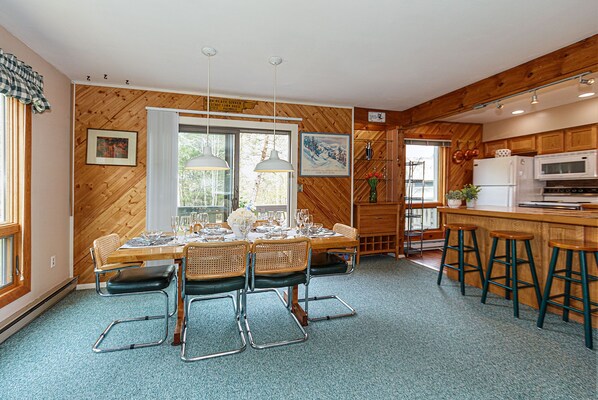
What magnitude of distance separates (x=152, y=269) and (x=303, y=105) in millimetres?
3261

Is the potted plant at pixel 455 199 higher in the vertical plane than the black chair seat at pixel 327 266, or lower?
higher

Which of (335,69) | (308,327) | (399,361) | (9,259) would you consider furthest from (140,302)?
(335,69)

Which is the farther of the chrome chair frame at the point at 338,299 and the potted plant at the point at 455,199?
the potted plant at the point at 455,199

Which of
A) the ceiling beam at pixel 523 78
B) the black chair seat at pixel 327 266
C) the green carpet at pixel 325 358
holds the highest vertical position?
the ceiling beam at pixel 523 78

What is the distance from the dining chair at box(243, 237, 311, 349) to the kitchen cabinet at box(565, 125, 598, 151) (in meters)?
5.22

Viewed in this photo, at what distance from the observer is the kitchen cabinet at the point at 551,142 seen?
537 cm

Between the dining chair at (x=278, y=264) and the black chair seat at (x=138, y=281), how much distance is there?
73cm

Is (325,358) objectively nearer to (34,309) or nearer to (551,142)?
(34,309)

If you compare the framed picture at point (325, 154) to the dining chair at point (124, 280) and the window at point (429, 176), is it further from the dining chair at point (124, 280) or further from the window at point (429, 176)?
the dining chair at point (124, 280)

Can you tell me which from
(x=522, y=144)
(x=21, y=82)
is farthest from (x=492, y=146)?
(x=21, y=82)

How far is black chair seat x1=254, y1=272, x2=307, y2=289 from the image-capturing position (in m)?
2.54

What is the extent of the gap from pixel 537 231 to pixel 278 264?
→ 2.75 meters

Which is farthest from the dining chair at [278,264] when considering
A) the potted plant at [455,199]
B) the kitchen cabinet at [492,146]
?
the kitchen cabinet at [492,146]

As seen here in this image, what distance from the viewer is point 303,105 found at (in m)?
4.93
